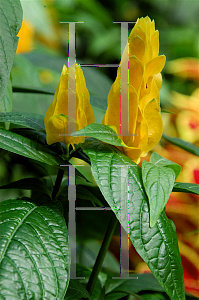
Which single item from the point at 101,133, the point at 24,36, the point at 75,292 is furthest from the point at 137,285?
the point at 24,36

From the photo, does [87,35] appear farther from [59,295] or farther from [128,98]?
[59,295]

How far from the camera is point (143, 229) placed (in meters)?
0.20

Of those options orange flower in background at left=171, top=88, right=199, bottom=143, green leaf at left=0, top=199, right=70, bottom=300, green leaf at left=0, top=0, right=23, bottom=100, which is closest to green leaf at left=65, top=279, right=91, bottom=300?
green leaf at left=0, top=199, right=70, bottom=300

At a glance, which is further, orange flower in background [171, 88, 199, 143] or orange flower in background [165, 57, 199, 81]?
orange flower in background [165, 57, 199, 81]

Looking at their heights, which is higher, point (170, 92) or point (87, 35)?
point (87, 35)

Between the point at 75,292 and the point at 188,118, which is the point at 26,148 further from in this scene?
the point at 188,118

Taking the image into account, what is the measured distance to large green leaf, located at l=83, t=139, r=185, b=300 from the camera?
0.65ft

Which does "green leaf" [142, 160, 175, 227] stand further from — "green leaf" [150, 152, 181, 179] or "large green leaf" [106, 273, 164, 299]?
"large green leaf" [106, 273, 164, 299]

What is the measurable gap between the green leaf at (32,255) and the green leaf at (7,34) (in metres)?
0.11

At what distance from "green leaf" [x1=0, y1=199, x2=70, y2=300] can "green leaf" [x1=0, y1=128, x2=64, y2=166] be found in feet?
0.15

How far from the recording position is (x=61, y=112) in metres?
0.25

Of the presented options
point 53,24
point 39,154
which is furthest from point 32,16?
point 39,154

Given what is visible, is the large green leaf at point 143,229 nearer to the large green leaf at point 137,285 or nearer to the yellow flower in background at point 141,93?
the yellow flower in background at point 141,93

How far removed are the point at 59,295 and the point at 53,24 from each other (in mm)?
784
